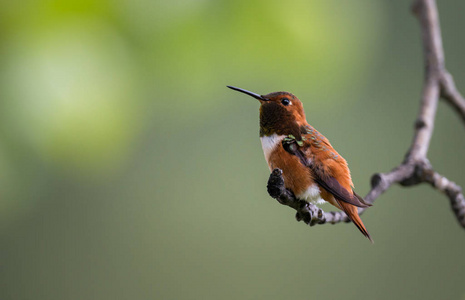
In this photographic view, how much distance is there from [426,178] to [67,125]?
2.53ft

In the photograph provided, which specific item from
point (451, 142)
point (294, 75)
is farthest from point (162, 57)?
point (451, 142)

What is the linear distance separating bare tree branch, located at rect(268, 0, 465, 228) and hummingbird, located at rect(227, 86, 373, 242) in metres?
0.02

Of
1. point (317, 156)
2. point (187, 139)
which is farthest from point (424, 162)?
point (187, 139)

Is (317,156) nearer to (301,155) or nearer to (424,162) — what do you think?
(301,155)

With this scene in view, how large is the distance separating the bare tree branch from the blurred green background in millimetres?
87

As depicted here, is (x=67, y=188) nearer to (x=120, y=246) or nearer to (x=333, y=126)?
(x=120, y=246)

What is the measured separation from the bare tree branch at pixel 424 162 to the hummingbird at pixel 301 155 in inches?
1.0

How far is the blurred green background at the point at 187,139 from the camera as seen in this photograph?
0.76 meters

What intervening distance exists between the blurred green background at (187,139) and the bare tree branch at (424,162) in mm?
87

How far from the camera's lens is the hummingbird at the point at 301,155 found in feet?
2.25

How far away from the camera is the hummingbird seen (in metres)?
0.69

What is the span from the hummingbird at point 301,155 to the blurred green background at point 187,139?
5cm

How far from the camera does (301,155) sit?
700 mm

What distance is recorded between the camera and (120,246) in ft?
15.0
